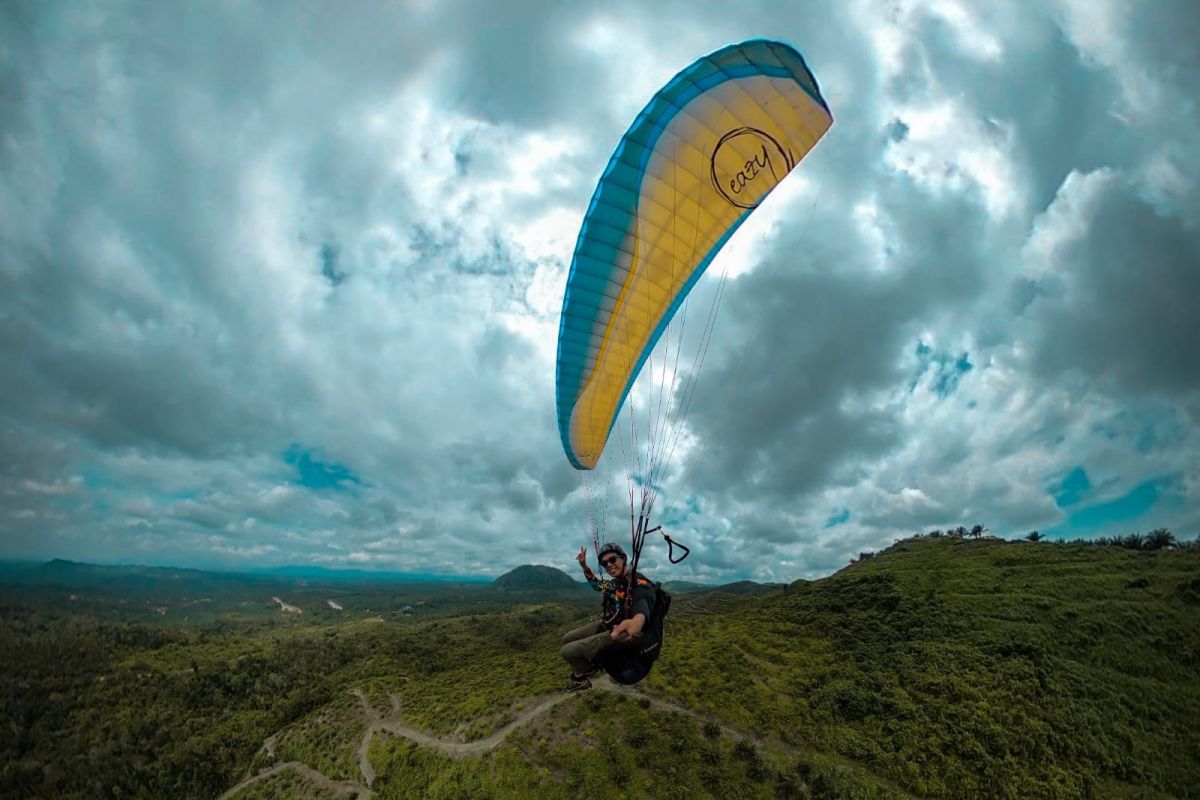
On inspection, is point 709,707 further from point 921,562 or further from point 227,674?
point 227,674

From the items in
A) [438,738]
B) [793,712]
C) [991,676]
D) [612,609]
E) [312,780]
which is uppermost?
[612,609]

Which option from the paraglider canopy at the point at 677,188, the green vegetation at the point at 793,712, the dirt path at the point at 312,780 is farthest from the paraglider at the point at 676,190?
the dirt path at the point at 312,780

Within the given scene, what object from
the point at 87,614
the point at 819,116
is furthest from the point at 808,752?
the point at 87,614

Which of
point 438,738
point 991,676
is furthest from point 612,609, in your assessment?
point 438,738

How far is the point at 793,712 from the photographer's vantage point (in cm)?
2856

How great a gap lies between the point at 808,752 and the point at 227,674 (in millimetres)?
81746

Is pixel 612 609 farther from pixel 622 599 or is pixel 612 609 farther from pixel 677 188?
pixel 677 188

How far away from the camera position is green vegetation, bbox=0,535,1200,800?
23.0 metres

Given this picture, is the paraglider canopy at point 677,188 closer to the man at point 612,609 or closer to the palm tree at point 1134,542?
the man at point 612,609

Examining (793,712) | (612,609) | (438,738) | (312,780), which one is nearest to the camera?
(612,609)

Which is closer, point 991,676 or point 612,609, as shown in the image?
point 612,609

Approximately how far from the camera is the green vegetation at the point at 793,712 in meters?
23.0

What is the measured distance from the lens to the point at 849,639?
36.5m

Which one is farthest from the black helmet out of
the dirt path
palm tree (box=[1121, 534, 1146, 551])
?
palm tree (box=[1121, 534, 1146, 551])
